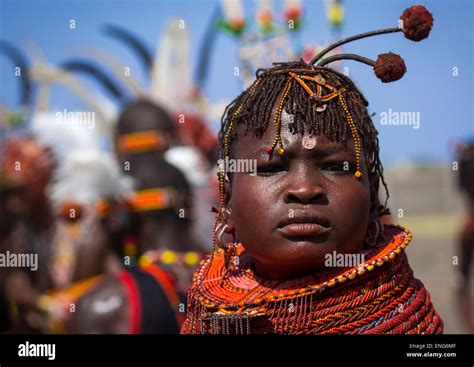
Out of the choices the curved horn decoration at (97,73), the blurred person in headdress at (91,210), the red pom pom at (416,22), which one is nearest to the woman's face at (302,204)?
the red pom pom at (416,22)

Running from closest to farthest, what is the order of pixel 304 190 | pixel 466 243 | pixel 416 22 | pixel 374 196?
pixel 304 190
pixel 416 22
pixel 374 196
pixel 466 243

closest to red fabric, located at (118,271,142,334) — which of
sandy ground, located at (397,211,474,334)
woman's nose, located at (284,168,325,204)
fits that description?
woman's nose, located at (284,168,325,204)

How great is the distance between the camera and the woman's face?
279 centimetres

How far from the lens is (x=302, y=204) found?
9.20ft

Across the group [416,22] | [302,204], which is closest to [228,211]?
[302,204]

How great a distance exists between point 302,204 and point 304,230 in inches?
3.6

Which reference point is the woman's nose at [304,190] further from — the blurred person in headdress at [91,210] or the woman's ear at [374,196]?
the blurred person in headdress at [91,210]

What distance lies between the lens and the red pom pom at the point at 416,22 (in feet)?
9.43

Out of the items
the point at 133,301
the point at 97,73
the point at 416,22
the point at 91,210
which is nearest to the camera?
the point at 416,22

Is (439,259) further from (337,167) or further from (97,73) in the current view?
(337,167)

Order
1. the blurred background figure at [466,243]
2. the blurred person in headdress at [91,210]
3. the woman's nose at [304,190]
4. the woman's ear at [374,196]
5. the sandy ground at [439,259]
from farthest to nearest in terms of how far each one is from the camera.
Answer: the sandy ground at [439,259] → the blurred background figure at [466,243] → the blurred person in headdress at [91,210] → the woman's ear at [374,196] → the woman's nose at [304,190]

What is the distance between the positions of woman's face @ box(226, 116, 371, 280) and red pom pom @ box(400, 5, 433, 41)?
443 mm

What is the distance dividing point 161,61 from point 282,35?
6.69m

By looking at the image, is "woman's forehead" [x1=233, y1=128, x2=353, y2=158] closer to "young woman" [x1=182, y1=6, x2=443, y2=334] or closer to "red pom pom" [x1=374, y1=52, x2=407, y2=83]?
"young woman" [x1=182, y1=6, x2=443, y2=334]
